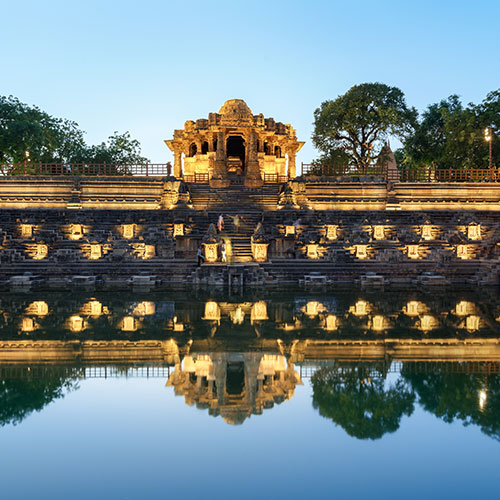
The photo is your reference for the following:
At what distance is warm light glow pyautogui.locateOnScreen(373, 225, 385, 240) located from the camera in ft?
70.7

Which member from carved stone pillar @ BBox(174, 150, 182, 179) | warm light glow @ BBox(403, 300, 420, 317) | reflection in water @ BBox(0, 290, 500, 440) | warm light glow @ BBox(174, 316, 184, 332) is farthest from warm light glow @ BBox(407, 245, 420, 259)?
carved stone pillar @ BBox(174, 150, 182, 179)

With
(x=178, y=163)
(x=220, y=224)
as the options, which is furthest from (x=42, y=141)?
(x=220, y=224)

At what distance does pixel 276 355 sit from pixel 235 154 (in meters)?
32.1

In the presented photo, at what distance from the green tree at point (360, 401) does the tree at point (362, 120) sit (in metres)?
36.6

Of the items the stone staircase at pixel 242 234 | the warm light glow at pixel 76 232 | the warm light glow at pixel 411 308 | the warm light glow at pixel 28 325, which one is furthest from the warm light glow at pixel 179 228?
the warm light glow at pixel 411 308

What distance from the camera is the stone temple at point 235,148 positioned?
3112 cm

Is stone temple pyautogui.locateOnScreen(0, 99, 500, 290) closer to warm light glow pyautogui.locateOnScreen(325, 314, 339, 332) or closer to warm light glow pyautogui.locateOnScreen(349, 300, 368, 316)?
warm light glow pyautogui.locateOnScreen(349, 300, 368, 316)

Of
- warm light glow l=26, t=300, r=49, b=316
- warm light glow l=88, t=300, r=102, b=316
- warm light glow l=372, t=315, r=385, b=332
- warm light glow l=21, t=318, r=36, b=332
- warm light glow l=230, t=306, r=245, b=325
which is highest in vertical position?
warm light glow l=21, t=318, r=36, b=332

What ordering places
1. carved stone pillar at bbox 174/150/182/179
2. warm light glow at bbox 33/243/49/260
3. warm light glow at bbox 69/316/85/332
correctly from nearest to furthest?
warm light glow at bbox 69/316/85/332
warm light glow at bbox 33/243/49/260
carved stone pillar at bbox 174/150/182/179

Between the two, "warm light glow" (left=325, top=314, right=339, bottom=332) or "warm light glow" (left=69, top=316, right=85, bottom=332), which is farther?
"warm light glow" (left=325, top=314, right=339, bottom=332)

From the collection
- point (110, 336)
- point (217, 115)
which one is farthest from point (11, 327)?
point (217, 115)

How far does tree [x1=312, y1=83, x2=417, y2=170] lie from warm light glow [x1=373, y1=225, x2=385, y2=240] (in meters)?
21.2

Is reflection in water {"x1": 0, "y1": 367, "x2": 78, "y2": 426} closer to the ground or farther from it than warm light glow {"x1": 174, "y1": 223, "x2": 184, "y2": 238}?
closer to the ground

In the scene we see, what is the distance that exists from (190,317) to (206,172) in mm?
24142
